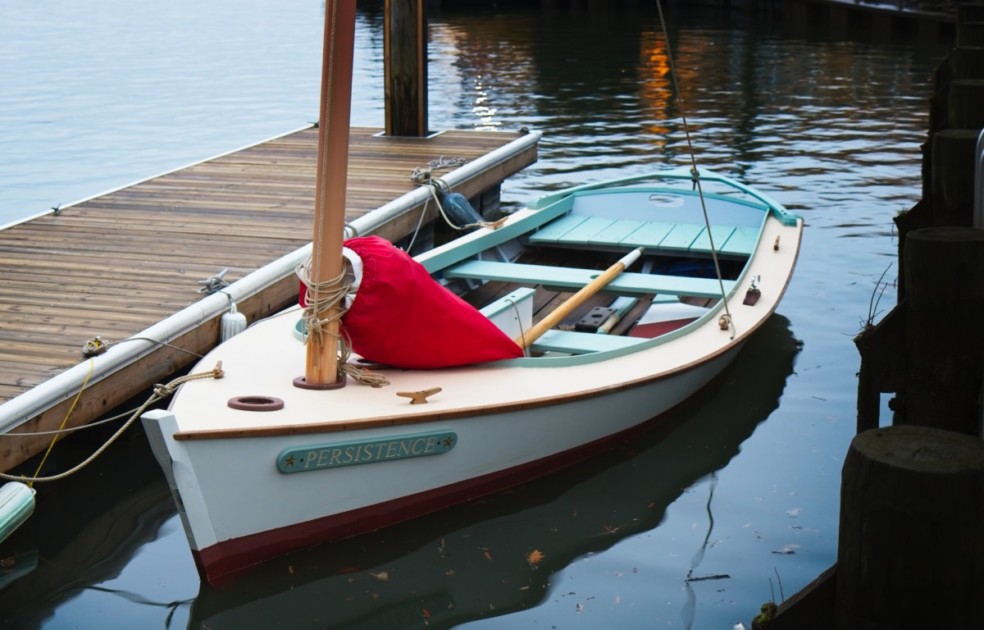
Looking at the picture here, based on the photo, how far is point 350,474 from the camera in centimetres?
515

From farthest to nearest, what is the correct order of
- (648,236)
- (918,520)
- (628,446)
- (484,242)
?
1. (648,236)
2. (484,242)
3. (628,446)
4. (918,520)

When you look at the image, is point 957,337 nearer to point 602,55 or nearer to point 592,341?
point 592,341

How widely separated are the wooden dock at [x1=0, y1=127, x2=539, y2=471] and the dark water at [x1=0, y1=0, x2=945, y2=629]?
0.48 metres

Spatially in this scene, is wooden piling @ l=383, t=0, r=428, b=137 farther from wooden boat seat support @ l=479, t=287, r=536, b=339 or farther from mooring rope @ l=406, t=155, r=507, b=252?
wooden boat seat support @ l=479, t=287, r=536, b=339

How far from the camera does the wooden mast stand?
4973 millimetres

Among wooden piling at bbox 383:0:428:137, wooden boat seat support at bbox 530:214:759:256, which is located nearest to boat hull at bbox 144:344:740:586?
wooden boat seat support at bbox 530:214:759:256

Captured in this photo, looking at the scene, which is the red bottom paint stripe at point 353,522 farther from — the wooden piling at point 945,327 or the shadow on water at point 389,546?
the wooden piling at point 945,327

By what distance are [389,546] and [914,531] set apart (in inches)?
118

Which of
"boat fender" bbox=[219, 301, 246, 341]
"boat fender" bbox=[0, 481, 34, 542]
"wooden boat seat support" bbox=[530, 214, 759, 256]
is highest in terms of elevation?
"wooden boat seat support" bbox=[530, 214, 759, 256]

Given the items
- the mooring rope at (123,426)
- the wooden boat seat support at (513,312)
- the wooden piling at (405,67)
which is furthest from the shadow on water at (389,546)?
the wooden piling at (405,67)

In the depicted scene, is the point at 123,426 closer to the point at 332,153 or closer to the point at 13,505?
the point at 13,505

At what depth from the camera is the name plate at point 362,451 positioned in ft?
16.2

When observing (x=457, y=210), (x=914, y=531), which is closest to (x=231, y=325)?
(x=457, y=210)

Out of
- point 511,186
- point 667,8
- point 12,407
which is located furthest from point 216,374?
point 667,8
